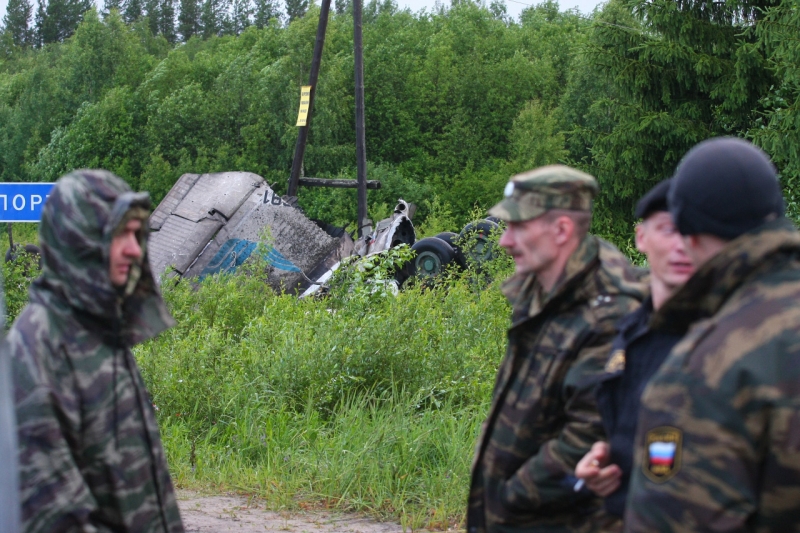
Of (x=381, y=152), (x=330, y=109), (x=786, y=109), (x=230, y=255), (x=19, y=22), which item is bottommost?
(x=230, y=255)

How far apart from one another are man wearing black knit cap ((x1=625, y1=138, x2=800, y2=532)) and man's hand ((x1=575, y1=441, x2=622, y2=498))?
0.53m

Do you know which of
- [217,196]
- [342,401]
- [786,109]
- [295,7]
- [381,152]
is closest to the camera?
[342,401]

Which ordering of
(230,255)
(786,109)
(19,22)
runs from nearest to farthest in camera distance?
(786,109) < (230,255) < (19,22)

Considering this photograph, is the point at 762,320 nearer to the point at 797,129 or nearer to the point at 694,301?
the point at 694,301

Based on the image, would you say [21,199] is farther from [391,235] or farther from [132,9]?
[132,9]

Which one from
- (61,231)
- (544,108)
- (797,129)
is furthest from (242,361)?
(544,108)

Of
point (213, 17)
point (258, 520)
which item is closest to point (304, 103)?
point (258, 520)

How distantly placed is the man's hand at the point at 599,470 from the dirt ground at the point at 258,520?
2.95m

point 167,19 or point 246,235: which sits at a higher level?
point 167,19

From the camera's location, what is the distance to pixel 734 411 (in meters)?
1.59

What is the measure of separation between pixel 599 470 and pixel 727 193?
0.91 m

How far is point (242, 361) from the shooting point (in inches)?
294

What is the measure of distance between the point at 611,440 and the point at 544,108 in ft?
146

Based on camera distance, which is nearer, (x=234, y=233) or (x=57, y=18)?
(x=234, y=233)
